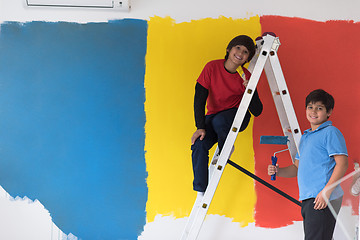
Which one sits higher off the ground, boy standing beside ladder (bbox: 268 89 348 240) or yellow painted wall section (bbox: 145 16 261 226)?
yellow painted wall section (bbox: 145 16 261 226)

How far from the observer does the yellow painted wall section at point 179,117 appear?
Answer: 2.29m

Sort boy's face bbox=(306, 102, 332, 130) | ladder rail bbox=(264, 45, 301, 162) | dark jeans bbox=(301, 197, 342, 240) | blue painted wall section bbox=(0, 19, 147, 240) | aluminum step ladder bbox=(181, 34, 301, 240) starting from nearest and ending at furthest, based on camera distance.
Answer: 1. dark jeans bbox=(301, 197, 342, 240)
2. boy's face bbox=(306, 102, 332, 130)
3. aluminum step ladder bbox=(181, 34, 301, 240)
4. ladder rail bbox=(264, 45, 301, 162)
5. blue painted wall section bbox=(0, 19, 147, 240)

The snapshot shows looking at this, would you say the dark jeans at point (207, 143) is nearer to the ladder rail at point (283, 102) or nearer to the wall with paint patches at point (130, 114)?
the ladder rail at point (283, 102)

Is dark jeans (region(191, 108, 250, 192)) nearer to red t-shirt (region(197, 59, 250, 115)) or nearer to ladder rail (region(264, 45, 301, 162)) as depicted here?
red t-shirt (region(197, 59, 250, 115))

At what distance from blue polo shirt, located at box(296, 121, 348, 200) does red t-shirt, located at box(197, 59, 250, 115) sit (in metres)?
0.47

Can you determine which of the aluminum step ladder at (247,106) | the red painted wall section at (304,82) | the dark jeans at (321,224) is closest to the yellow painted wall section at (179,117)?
the red painted wall section at (304,82)

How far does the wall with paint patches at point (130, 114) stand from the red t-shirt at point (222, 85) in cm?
32

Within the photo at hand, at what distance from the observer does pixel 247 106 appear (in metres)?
1.86

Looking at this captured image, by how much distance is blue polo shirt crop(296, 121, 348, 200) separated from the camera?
Result: 5.27 ft

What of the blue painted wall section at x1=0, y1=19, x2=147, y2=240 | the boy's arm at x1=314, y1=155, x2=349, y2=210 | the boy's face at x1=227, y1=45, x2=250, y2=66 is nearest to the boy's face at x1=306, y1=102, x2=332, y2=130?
the boy's arm at x1=314, y1=155, x2=349, y2=210

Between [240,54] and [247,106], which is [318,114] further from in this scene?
[240,54]

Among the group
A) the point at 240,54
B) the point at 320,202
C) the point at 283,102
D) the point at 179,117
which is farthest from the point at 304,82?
the point at 320,202

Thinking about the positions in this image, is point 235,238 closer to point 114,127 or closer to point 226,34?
point 114,127

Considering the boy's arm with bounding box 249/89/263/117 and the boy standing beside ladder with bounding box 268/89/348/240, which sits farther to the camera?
the boy's arm with bounding box 249/89/263/117
